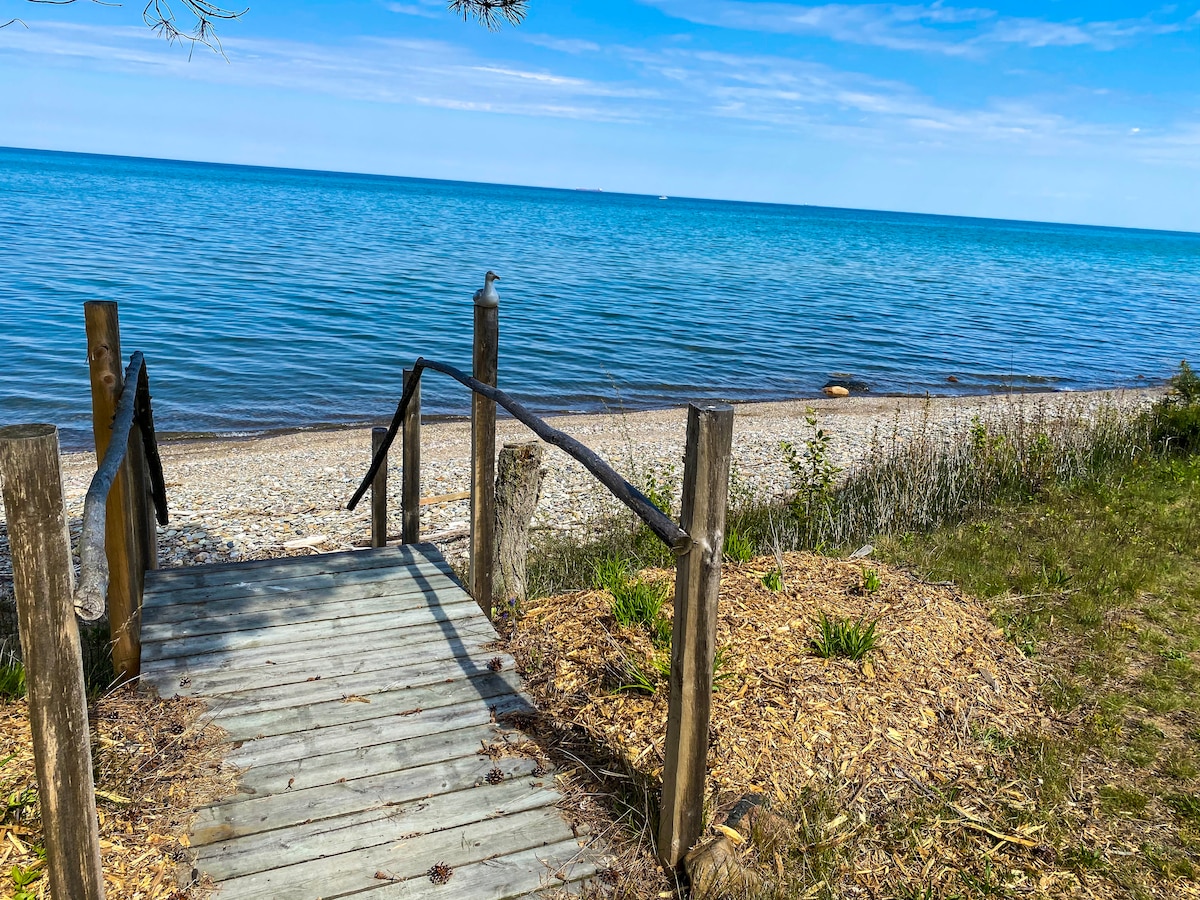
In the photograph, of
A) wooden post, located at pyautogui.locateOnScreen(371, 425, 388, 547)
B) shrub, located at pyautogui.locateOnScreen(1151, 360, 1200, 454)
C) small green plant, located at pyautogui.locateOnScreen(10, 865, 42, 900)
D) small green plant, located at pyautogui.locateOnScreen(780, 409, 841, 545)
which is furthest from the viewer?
shrub, located at pyautogui.locateOnScreen(1151, 360, 1200, 454)

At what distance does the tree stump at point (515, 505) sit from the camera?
523 centimetres

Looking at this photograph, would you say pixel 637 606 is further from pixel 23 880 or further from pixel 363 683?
pixel 23 880

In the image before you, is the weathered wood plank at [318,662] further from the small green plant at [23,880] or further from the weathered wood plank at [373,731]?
the small green plant at [23,880]

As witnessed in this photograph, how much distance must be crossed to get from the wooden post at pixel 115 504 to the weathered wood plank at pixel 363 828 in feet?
4.94

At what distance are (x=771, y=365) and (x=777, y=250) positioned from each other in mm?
47671

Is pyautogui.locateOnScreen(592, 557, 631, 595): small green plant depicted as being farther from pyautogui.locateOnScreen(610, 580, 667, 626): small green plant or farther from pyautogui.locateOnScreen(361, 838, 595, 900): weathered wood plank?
pyautogui.locateOnScreen(361, 838, 595, 900): weathered wood plank

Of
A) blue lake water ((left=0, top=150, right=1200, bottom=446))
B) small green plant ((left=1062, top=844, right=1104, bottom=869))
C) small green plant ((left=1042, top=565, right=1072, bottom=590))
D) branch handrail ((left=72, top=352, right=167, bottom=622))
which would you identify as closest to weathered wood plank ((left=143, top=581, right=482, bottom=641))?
branch handrail ((left=72, top=352, right=167, bottom=622))

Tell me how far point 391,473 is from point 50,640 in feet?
31.1

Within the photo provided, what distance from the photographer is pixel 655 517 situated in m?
2.83

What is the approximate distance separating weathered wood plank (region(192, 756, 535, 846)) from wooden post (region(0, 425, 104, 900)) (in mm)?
879

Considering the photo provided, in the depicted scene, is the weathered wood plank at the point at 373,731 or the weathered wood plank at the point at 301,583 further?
the weathered wood plank at the point at 301,583

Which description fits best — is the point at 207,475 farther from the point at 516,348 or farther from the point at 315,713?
the point at 516,348

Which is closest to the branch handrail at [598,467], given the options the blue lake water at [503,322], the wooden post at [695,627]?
the wooden post at [695,627]

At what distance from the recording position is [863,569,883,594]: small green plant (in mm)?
5059
